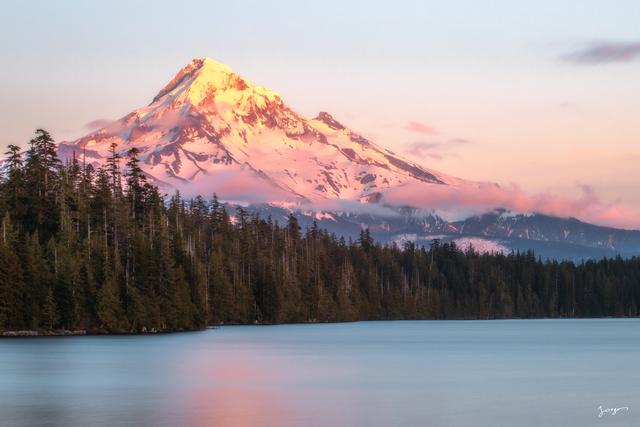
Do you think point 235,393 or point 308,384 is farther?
point 308,384

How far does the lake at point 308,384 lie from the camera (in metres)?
54.6

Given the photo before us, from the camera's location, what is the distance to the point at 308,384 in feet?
240

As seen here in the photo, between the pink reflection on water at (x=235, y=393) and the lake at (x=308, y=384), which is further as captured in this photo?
the lake at (x=308, y=384)

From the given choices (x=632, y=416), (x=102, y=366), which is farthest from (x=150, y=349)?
(x=632, y=416)

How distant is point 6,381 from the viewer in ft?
239

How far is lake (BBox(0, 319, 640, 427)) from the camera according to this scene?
2151 inches
